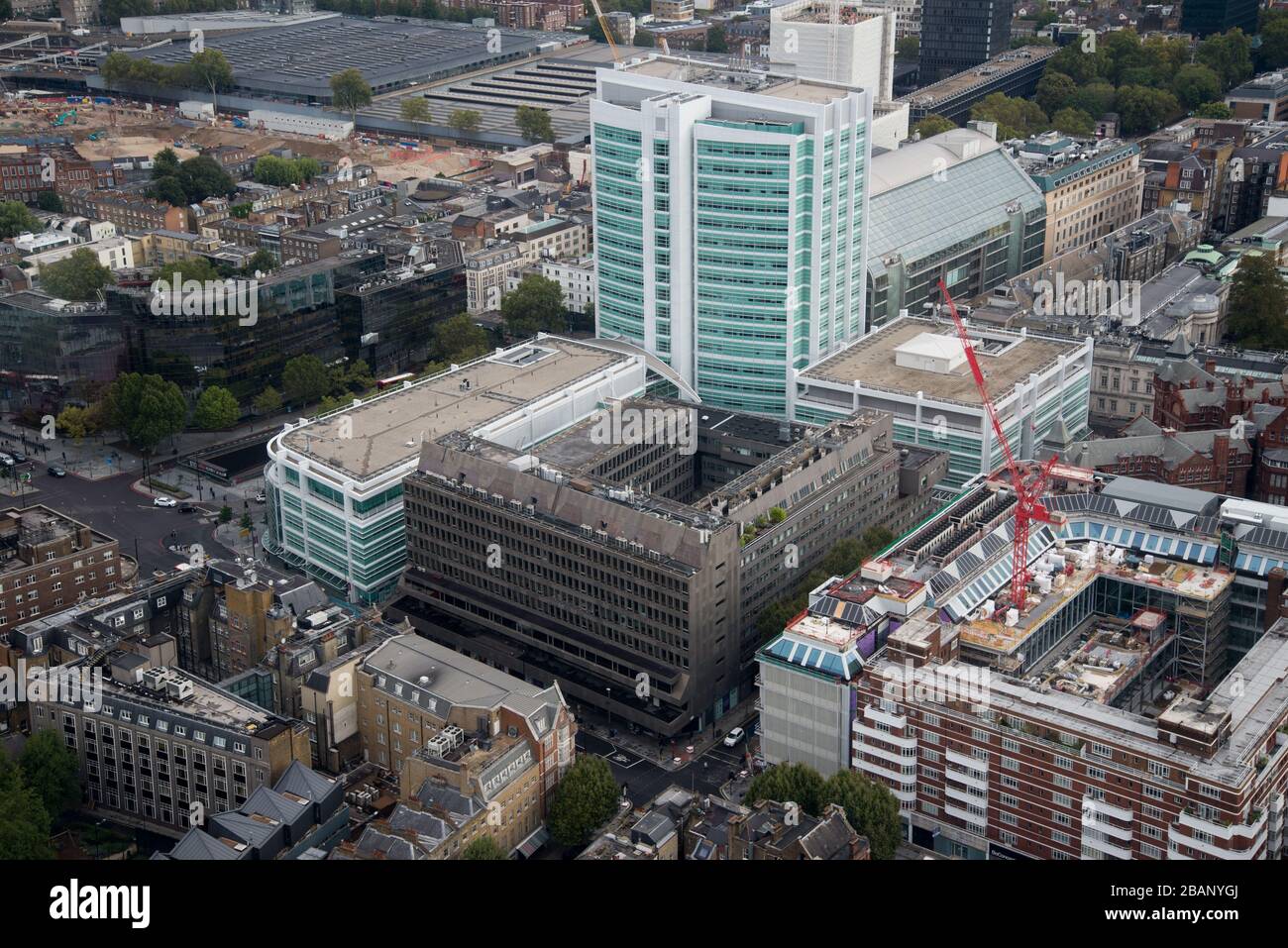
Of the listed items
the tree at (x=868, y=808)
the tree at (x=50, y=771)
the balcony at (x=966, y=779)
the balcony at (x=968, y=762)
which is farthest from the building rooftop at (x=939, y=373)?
the tree at (x=50, y=771)

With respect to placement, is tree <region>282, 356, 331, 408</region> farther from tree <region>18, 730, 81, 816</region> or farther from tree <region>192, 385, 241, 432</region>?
tree <region>18, 730, 81, 816</region>

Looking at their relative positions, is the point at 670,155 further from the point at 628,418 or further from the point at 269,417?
the point at 269,417

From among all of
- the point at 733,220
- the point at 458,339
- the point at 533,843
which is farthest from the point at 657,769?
the point at 458,339

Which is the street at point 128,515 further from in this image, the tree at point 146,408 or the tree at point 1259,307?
the tree at point 1259,307

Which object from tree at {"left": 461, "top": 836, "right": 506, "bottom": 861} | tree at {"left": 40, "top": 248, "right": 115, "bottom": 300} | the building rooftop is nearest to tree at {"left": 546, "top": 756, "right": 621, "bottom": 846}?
tree at {"left": 461, "top": 836, "right": 506, "bottom": 861}

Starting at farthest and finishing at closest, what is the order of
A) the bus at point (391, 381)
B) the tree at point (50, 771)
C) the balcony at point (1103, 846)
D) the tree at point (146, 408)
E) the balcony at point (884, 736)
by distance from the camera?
the bus at point (391, 381) → the tree at point (146, 408) → the tree at point (50, 771) → the balcony at point (884, 736) → the balcony at point (1103, 846)

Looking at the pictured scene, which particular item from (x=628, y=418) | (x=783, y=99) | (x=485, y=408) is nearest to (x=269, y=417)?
(x=485, y=408)

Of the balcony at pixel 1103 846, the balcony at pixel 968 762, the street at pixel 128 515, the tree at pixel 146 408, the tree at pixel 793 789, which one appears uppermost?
the tree at pixel 146 408
